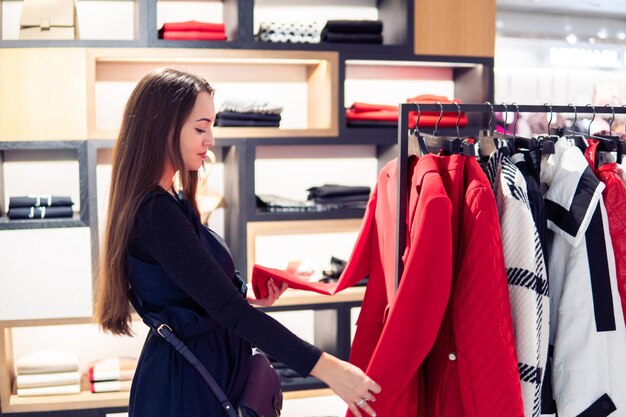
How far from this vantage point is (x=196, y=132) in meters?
1.72

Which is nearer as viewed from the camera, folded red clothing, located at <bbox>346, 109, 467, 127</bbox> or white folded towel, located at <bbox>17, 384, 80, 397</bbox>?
white folded towel, located at <bbox>17, 384, 80, 397</bbox>

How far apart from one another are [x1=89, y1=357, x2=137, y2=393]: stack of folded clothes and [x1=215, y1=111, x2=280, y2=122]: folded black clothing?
122 centimetres

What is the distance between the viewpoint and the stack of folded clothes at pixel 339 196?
351 centimetres

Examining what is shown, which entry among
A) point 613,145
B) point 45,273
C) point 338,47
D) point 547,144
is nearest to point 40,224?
point 45,273

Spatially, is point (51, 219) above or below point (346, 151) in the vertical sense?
below

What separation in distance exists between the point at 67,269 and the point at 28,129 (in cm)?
63

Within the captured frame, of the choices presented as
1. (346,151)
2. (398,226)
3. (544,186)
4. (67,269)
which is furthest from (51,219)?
(544,186)

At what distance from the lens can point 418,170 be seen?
1708 mm

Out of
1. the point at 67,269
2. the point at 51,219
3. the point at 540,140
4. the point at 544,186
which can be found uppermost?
the point at 540,140

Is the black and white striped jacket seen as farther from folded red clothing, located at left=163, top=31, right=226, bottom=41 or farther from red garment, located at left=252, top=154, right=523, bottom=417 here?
folded red clothing, located at left=163, top=31, right=226, bottom=41

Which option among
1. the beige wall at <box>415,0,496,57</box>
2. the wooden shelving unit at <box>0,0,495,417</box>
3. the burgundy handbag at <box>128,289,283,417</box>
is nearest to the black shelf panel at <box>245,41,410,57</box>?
the wooden shelving unit at <box>0,0,495,417</box>

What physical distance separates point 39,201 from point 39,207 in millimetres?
28

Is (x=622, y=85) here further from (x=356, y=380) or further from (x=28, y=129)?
(x=356, y=380)

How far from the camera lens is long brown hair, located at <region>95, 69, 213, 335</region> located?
1664 mm
